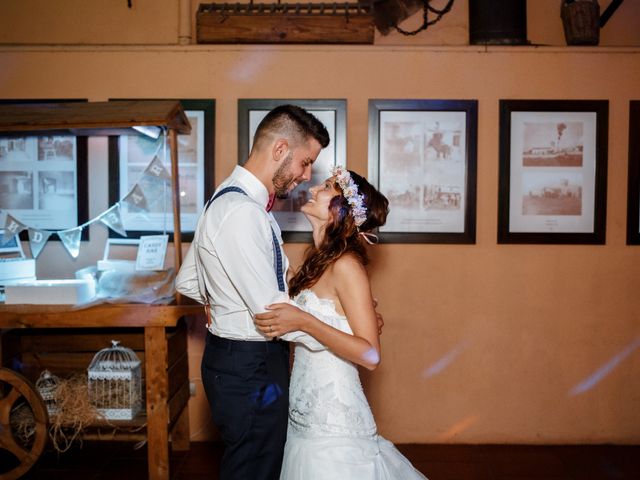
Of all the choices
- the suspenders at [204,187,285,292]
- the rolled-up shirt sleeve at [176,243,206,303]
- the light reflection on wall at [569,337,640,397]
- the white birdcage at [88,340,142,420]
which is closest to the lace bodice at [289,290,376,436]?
the suspenders at [204,187,285,292]

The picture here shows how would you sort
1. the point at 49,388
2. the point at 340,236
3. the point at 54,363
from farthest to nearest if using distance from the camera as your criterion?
the point at 54,363 → the point at 49,388 → the point at 340,236

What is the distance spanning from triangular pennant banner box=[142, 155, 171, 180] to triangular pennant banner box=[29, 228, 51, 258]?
755mm

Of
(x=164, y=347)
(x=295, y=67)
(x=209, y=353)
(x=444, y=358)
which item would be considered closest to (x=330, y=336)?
(x=209, y=353)

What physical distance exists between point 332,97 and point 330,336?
216cm

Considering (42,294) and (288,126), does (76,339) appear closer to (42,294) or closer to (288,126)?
(42,294)

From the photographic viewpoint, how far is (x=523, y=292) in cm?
397

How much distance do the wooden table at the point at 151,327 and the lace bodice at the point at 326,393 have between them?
109cm

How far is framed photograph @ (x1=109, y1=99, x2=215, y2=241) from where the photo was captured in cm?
387

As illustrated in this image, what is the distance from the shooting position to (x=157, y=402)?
3.27 metres

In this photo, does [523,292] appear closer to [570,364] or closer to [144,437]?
[570,364]

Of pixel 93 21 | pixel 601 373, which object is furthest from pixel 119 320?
pixel 601 373

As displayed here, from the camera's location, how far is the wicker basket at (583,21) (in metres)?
3.82

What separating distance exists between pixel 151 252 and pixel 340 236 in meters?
1.53

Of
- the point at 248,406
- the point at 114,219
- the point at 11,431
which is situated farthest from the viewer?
the point at 114,219
